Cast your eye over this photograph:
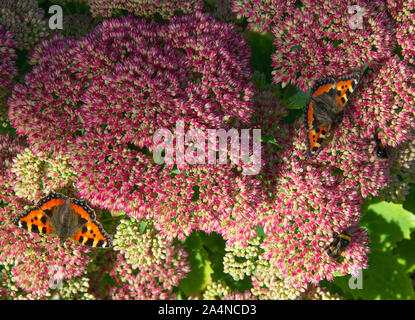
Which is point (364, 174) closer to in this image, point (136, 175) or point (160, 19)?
point (136, 175)

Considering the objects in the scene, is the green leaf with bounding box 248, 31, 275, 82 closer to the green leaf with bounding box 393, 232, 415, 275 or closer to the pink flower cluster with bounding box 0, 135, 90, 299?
the pink flower cluster with bounding box 0, 135, 90, 299

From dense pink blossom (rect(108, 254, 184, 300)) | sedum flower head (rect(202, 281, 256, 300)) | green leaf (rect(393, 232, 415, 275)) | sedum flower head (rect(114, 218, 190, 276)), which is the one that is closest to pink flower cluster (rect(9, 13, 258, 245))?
sedum flower head (rect(114, 218, 190, 276))

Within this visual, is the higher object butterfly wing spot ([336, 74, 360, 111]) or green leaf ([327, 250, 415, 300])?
butterfly wing spot ([336, 74, 360, 111])

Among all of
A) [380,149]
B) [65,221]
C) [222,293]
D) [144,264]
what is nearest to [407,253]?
[380,149]

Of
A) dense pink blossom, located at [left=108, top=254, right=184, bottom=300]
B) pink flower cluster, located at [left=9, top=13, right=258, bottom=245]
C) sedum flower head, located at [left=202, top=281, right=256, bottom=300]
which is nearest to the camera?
pink flower cluster, located at [left=9, top=13, right=258, bottom=245]

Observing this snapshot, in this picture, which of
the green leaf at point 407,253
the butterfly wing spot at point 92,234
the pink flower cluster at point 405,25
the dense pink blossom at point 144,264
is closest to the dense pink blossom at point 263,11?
the pink flower cluster at point 405,25

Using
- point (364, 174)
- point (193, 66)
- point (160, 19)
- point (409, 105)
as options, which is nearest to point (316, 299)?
point (364, 174)

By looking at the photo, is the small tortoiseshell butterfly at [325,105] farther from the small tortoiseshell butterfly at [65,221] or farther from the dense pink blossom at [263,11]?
the small tortoiseshell butterfly at [65,221]
